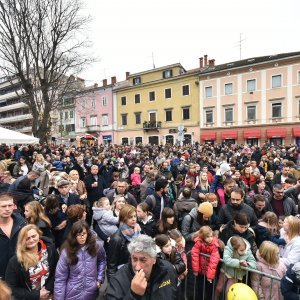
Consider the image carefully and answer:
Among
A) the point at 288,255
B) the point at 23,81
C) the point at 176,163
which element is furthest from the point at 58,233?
the point at 23,81

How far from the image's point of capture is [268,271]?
314 cm

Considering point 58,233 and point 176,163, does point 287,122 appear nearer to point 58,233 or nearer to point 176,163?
point 176,163

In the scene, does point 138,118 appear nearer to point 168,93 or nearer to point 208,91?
point 168,93

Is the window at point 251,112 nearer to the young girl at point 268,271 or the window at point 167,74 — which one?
the window at point 167,74

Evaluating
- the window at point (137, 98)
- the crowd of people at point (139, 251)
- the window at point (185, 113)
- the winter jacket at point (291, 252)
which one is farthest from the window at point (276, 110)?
the winter jacket at point (291, 252)

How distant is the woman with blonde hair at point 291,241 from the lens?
3.26 metres

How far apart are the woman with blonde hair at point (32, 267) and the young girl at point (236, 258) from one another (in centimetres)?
221

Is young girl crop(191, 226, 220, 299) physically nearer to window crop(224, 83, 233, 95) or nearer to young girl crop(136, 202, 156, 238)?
young girl crop(136, 202, 156, 238)

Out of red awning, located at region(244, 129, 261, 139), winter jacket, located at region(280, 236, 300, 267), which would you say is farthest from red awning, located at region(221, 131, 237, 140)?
winter jacket, located at region(280, 236, 300, 267)

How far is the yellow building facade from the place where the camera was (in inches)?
1409

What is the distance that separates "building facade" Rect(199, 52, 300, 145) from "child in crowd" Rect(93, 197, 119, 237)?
29680mm

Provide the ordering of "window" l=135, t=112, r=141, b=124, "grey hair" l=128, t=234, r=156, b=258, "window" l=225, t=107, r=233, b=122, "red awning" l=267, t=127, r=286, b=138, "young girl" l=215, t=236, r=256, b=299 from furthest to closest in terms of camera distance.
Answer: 1. "window" l=135, t=112, r=141, b=124
2. "window" l=225, t=107, r=233, b=122
3. "red awning" l=267, t=127, r=286, b=138
4. "young girl" l=215, t=236, r=256, b=299
5. "grey hair" l=128, t=234, r=156, b=258

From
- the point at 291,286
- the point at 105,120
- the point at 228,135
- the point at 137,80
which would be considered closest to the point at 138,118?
the point at 137,80

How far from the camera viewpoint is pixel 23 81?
16781mm
